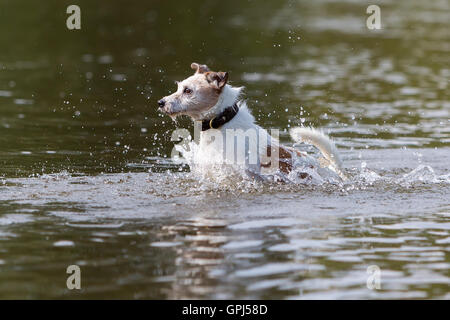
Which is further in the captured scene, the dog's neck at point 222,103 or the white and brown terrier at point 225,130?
the dog's neck at point 222,103

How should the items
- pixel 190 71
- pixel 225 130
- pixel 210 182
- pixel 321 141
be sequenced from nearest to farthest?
pixel 225 130 < pixel 210 182 < pixel 321 141 < pixel 190 71

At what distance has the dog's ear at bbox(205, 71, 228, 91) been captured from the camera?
8844mm

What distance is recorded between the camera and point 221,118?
8914 mm

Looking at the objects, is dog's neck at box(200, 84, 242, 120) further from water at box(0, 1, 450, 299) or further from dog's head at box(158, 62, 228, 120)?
water at box(0, 1, 450, 299)

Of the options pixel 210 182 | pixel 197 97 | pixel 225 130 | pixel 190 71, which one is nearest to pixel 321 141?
pixel 225 130

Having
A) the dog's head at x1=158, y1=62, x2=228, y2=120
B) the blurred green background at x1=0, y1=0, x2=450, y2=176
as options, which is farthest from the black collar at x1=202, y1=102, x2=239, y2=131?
the blurred green background at x1=0, y1=0, x2=450, y2=176

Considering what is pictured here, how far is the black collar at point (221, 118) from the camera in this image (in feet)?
29.2

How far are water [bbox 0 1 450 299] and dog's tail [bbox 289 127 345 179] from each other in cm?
31

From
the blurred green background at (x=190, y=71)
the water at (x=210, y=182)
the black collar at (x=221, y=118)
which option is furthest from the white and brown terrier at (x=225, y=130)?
the blurred green background at (x=190, y=71)

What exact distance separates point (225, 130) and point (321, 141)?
43.6 inches

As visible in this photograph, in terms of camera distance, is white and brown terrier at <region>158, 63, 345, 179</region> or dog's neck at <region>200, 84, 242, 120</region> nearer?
white and brown terrier at <region>158, 63, 345, 179</region>

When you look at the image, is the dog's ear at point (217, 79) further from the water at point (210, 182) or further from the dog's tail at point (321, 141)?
the water at point (210, 182)

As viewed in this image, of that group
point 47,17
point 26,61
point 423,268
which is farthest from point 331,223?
point 47,17

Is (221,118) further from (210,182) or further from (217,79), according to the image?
(210,182)
